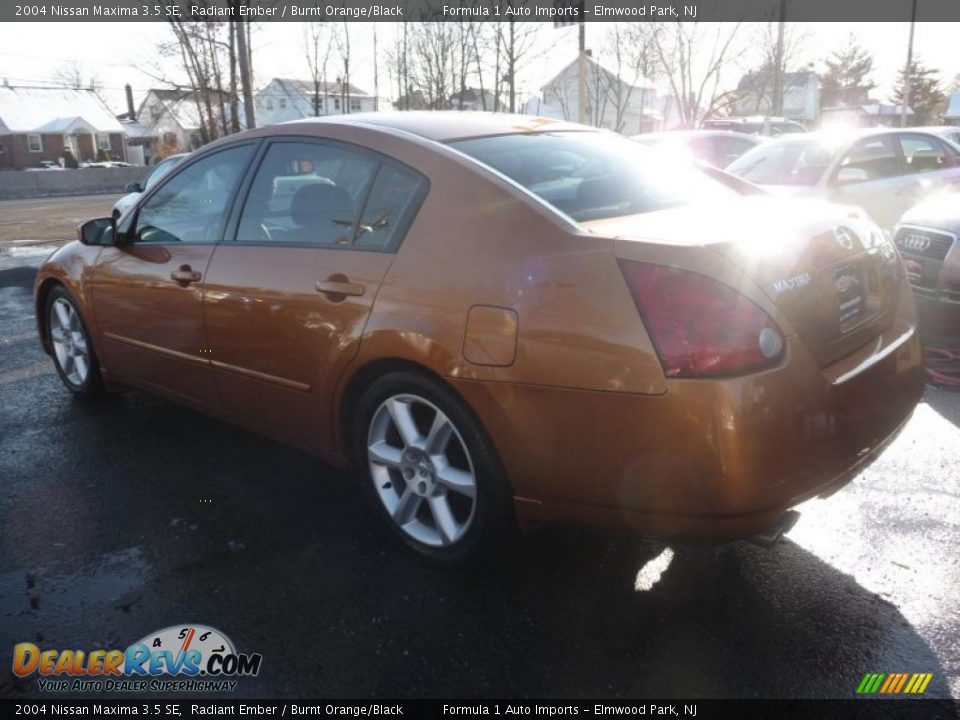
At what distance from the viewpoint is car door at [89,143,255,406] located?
12.1 feet

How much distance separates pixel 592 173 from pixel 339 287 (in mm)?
1112

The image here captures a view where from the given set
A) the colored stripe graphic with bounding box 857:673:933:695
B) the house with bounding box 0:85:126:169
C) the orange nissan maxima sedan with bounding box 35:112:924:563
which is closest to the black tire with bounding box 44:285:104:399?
the orange nissan maxima sedan with bounding box 35:112:924:563

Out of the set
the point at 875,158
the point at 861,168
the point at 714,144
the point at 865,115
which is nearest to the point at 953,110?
the point at 865,115

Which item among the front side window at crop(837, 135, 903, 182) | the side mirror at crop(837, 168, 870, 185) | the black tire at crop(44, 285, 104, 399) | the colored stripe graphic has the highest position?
the front side window at crop(837, 135, 903, 182)

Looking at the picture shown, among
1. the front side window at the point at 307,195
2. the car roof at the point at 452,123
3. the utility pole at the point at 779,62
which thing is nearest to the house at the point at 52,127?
the utility pole at the point at 779,62

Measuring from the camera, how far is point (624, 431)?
2.29m

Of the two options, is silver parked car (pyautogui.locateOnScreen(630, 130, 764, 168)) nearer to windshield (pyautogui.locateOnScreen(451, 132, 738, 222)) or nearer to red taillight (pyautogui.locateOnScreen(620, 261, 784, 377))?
windshield (pyautogui.locateOnScreen(451, 132, 738, 222))

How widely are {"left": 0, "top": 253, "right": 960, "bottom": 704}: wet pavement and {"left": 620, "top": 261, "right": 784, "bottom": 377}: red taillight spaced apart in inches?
35.5

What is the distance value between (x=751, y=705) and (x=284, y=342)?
2142 millimetres

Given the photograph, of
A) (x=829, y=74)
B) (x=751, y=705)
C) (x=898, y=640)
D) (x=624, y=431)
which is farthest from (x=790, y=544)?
(x=829, y=74)

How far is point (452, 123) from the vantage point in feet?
10.8

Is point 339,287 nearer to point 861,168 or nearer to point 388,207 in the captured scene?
point 388,207

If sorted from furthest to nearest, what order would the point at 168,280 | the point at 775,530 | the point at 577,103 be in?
the point at 577,103
the point at 168,280
the point at 775,530

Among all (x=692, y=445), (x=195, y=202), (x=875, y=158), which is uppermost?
(x=875, y=158)
